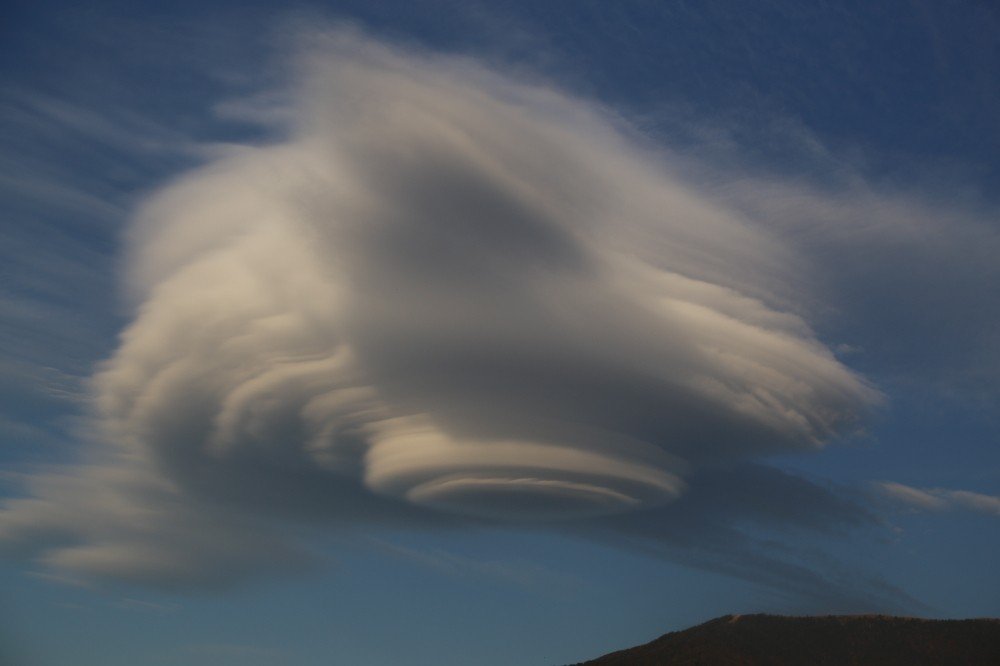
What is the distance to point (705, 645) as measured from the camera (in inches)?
7333

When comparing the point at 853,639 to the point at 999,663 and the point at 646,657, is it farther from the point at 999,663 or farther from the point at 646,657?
the point at 646,657

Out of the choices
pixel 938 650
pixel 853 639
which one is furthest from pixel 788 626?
pixel 938 650

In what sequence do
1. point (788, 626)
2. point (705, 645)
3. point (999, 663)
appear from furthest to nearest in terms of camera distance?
point (788, 626)
point (705, 645)
point (999, 663)

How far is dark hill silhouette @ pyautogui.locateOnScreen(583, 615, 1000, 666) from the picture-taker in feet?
589

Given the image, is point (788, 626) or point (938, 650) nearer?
point (938, 650)

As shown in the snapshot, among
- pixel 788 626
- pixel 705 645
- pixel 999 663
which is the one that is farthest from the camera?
pixel 788 626

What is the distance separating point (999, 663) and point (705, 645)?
180 ft

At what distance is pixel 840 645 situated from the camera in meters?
188

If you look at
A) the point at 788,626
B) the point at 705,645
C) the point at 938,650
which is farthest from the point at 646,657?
the point at 938,650

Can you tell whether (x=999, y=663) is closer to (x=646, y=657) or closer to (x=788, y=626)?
(x=788, y=626)

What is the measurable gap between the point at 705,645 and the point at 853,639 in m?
32.4

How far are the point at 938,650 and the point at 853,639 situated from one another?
16.3m

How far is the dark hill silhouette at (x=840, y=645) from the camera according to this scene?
180 m

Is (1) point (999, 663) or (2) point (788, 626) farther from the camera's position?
(2) point (788, 626)
